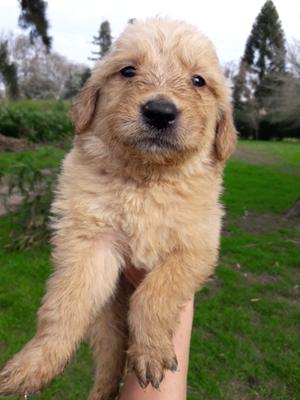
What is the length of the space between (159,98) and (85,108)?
69 centimetres

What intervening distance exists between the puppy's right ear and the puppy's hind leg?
1.05 m

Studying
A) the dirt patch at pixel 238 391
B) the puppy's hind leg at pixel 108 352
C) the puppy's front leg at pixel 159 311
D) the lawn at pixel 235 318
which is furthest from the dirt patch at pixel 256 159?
the puppy's front leg at pixel 159 311

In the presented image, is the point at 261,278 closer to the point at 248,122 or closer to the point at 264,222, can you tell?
the point at 264,222

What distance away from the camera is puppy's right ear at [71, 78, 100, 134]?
9.11 feet

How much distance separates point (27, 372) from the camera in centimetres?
210

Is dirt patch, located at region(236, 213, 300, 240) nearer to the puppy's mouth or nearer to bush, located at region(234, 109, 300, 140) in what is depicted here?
the puppy's mouth

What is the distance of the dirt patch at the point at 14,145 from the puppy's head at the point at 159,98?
15.6 meters

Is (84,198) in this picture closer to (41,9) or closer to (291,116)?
(41,9)

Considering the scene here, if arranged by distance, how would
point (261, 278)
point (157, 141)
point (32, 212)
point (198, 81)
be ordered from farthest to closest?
point (32, 212)
point (261, 278)
point (198, 81)
point (157, 141)

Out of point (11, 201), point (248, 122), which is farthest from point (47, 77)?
point (11, 201)

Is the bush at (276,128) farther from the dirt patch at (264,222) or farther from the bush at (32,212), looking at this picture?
the bush at (32,212)

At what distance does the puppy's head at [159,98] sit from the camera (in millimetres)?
2328

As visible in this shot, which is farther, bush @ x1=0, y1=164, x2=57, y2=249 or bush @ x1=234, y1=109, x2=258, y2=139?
bush @ x1=234, y1=109, x2=258, y2=139

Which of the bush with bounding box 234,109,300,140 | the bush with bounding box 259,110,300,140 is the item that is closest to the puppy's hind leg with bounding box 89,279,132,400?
the bush with bounding box 259,110,300,140
